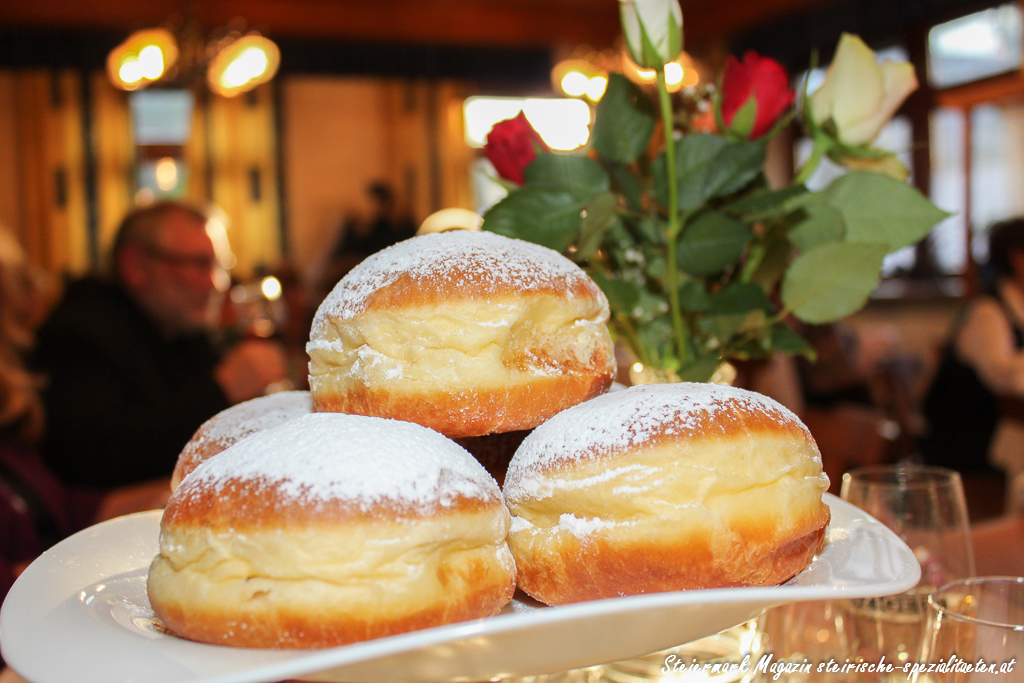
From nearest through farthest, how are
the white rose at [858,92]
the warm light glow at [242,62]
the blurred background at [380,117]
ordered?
1. the white rose at [858,92]
2. the warm light glow at [242,62]
3. the blurred background at [380,117]

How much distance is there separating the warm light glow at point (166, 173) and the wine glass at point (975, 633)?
8.02 metres

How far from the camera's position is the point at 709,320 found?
0.95m

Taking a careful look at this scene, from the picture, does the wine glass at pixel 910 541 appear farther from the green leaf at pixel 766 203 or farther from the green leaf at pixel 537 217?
the green leaf at pixel 537 217

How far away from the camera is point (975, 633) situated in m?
0.60

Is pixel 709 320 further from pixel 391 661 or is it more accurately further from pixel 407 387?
pixel 391 661

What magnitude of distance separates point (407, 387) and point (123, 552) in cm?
32

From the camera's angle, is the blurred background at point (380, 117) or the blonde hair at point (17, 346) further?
the blurred background at point (380, 117)

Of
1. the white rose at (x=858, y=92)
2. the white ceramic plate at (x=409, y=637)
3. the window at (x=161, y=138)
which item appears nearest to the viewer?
the white ceramic plate at (x=409, y=637)

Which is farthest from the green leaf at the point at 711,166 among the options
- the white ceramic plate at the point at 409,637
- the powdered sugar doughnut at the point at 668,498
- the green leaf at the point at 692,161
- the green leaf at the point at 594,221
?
the white ceramic plate at the point at 409,637

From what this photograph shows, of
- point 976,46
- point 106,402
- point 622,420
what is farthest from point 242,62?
point 976,46

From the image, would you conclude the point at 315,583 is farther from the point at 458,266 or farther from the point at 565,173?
the point at 565,173

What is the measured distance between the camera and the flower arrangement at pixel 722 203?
91 centimetres

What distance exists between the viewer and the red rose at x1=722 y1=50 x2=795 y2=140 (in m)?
0.95

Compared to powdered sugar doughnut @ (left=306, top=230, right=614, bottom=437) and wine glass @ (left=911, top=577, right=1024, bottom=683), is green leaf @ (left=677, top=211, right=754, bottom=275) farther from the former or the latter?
wine glass @ (left=911, top=577, right=1024, bottom=683)
